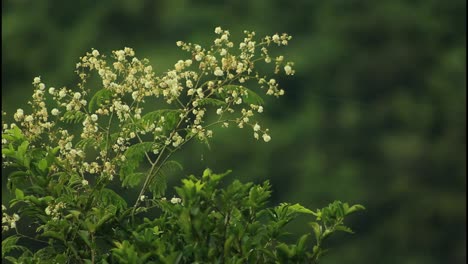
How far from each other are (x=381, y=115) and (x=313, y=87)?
3.51 feet

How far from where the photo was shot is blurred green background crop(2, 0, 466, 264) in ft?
53.0

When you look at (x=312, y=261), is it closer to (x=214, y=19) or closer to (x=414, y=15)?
(x=214, y=19)

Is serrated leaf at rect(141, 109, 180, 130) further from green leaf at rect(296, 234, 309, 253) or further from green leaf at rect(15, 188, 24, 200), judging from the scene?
green leaf at rect(296, 234, 309, 253)

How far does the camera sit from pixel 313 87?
57.6ft

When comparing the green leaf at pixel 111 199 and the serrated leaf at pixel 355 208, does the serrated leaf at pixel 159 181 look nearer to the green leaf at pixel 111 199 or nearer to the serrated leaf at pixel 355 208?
the green leaf at pixel 111 199

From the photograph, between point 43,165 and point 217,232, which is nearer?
point 217,232

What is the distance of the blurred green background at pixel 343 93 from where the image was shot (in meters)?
16.1

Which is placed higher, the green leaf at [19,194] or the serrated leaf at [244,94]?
the serrated leaf at [244,94]

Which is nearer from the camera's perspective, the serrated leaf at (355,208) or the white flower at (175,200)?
the serrated leaf at (355,208)

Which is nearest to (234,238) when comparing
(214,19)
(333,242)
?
(333,242)

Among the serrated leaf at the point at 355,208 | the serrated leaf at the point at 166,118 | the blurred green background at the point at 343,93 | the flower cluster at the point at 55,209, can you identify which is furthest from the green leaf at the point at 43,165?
the blurred green background at the point at 343,93

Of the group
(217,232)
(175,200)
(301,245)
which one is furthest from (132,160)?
(301,245)

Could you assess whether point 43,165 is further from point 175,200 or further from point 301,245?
point 301,245

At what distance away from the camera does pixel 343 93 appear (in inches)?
693
